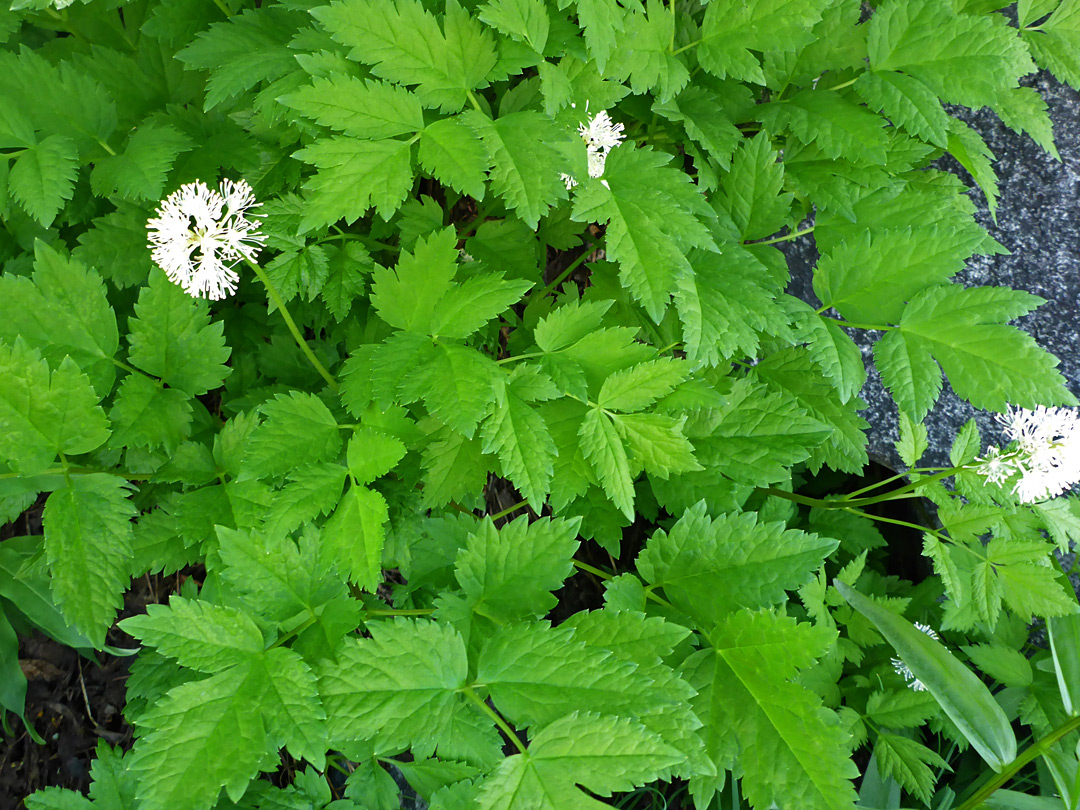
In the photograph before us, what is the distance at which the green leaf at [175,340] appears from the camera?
1.09 metres

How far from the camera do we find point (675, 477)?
1283mm

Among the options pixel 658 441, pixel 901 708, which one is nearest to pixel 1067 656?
pixel 901 708

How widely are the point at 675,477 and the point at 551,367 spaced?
1.13ft

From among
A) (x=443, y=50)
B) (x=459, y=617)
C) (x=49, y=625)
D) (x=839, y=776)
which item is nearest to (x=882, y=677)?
(x=839, y=776)

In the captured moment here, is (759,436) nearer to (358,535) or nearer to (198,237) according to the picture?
(358,535)

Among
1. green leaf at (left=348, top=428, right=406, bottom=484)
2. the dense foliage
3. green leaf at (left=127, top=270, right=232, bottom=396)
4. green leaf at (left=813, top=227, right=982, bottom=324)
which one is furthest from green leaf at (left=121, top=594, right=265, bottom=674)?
green leaf at (left=813, top=227, right=982, bottom=324)

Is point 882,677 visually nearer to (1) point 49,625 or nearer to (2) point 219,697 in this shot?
(2) point 219,697

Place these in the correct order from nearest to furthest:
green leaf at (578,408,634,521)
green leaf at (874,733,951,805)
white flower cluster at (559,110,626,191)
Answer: green leaf at (578,408,634,521), white flower cluster at (559,110,626,191), green leaf at (874,733,951,805)

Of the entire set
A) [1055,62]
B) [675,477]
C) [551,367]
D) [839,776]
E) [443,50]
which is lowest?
[839,776]

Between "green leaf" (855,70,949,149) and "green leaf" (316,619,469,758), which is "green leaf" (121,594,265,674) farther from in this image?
"green leaf" (855,70,949,149)

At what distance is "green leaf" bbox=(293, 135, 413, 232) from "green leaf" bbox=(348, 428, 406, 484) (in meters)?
0.30

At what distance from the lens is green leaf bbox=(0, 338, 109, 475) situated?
0.96 meters

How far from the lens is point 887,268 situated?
1185 mm

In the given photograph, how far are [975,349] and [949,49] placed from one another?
523 millimetres
